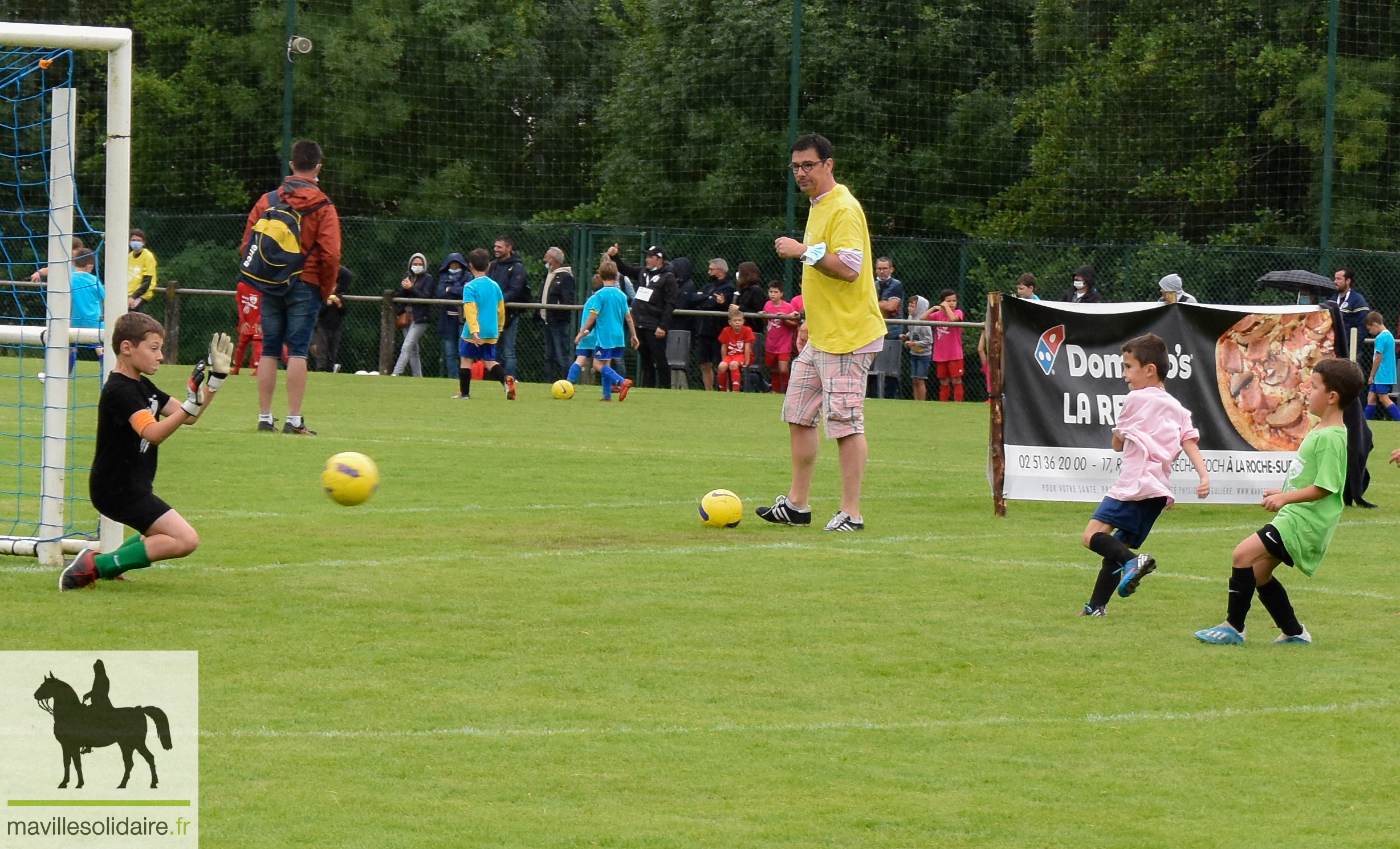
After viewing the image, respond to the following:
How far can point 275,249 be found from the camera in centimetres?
1491

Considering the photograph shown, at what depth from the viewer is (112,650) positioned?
22.2ft

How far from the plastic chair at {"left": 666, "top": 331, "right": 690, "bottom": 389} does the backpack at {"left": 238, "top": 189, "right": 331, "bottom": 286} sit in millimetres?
13167

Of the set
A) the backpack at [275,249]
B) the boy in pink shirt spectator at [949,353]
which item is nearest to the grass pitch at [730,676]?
the backpack at [275,249]

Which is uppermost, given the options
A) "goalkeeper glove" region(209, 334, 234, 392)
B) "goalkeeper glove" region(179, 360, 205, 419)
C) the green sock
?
"goalkeeper glove" region(209, 334, 234, 392)

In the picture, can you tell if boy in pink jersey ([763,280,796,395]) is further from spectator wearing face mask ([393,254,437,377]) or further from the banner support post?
the banner support post

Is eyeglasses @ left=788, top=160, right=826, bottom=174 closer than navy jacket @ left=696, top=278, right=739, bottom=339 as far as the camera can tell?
Yes

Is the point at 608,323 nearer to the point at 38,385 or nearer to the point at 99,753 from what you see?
the point at 38,385

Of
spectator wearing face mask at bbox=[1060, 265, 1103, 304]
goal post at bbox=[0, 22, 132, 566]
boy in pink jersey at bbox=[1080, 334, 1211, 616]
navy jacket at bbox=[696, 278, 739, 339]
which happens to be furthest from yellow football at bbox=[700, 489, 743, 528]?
navy jacket at bbox=[696, 278, 739, 339]

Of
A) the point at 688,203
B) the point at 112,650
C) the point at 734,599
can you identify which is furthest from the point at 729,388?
the point at 112,650

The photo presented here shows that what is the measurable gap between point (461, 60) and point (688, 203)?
6.76 meters

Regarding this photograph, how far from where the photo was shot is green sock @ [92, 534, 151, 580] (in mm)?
8203

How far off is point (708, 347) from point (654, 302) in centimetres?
113

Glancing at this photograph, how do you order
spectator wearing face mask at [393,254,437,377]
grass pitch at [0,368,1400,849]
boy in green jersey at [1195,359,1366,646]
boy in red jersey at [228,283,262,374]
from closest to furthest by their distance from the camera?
1. grass pitch at [0,368,1400,849]
2. boy in green jersey at [1195,359,1366,646]
3. boy in red jersey at [228,283,262,374]
4. spectator wearing face mask at [393,254,437,377]

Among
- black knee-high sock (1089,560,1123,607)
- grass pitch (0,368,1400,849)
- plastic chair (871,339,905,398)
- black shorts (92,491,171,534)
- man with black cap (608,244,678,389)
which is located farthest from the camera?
plastic chair (871,339,905,398)
